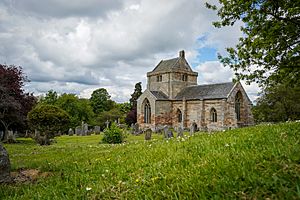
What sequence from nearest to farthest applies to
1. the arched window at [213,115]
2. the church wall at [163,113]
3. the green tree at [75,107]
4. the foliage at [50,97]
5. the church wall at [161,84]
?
the arched window at [213,115] < the church wall at [163,113] < the church wall at [161,84] < the green tree at [75,107] < the foliage at [50,97]

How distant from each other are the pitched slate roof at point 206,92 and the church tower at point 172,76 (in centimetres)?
156

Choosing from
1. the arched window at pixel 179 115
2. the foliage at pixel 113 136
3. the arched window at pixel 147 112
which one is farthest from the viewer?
the arched window at pixel 147 112

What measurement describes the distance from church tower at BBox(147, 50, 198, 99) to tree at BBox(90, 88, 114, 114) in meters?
20.6

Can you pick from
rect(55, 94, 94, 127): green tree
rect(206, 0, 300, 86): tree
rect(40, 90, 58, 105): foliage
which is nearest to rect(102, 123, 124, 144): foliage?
rect(206, 0, 300, 86): tree

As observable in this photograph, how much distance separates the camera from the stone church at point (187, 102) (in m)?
39.8

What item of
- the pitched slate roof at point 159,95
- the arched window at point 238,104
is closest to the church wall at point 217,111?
the arched window at point 238,104

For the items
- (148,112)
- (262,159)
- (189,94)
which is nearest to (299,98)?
(189,94)

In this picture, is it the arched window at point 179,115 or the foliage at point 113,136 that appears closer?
the foliage at point 113,136

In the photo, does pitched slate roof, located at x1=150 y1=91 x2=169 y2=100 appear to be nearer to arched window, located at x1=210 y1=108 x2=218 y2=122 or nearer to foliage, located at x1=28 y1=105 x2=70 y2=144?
arched window, located at x1=210 y1=108 x2=218 y2=122

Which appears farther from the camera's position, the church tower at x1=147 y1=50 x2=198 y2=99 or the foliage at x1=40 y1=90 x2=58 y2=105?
the foliage at x1=40 y1=90 x2=58 y2=105

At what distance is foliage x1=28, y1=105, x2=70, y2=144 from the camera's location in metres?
20.1

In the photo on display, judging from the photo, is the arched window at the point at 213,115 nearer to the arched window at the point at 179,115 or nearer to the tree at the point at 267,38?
the arched window at the point at 179,115

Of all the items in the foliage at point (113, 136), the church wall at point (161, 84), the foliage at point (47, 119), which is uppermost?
the church wall at point (161, 84)

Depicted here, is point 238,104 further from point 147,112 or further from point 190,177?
point 190,177
